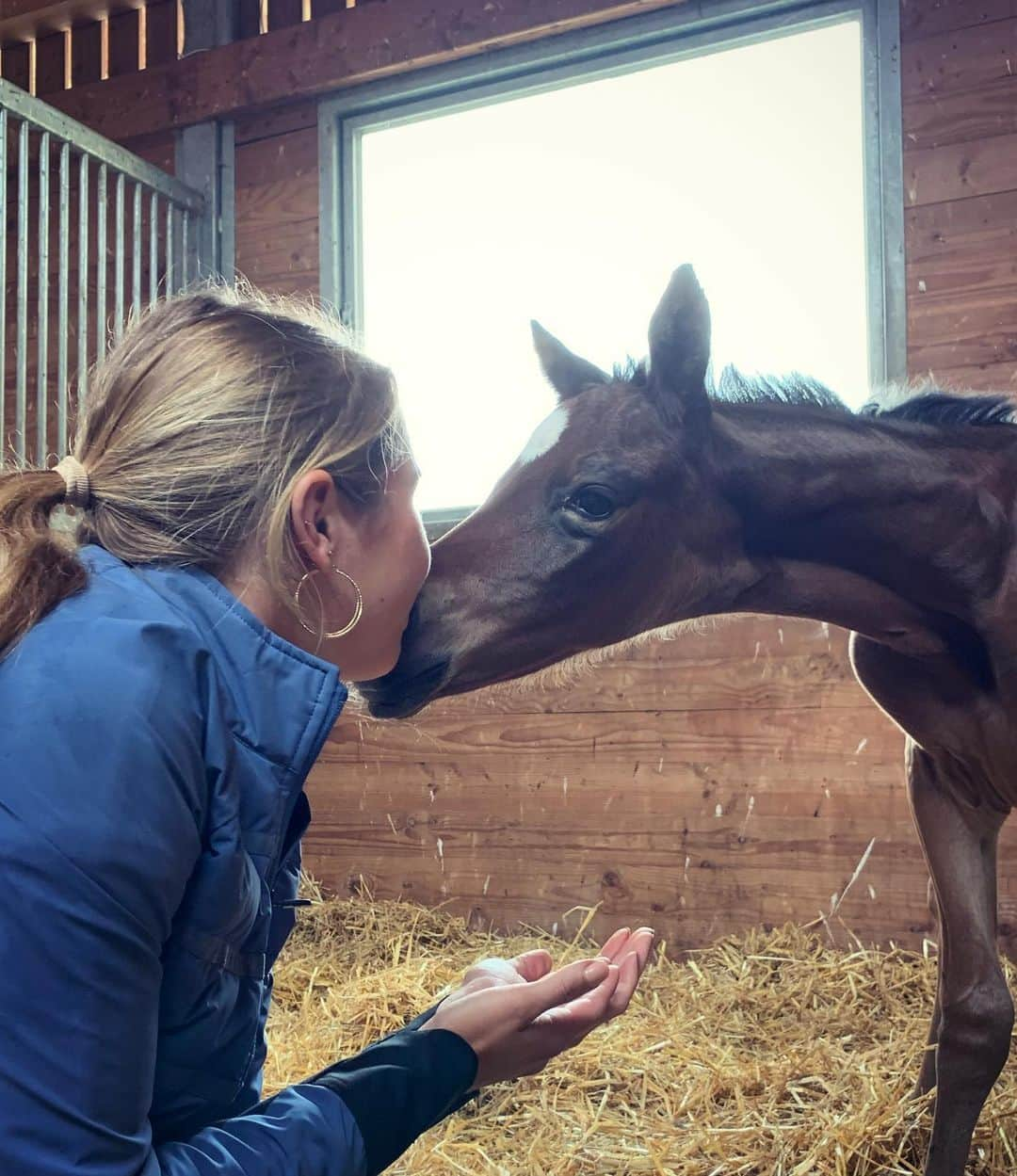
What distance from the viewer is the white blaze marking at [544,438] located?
6.02 feet

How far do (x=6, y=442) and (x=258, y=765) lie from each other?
354 cm

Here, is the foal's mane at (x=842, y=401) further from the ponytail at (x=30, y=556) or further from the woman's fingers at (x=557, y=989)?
the ponytail at (x=30, y=556)

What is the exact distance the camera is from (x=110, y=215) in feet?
13.6

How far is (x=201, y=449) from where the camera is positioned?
3.23 feet

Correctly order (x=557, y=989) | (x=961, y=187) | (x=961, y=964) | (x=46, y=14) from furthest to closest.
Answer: (x=46, y=14)
(x=961, y=187)
(x=961, y=964)
(x=557, y=989)

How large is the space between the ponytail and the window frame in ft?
5.22

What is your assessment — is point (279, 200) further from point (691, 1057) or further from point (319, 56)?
point (691, 1057)

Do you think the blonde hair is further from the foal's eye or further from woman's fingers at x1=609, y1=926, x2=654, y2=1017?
the foal's eye

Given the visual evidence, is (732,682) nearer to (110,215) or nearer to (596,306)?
(596,306)

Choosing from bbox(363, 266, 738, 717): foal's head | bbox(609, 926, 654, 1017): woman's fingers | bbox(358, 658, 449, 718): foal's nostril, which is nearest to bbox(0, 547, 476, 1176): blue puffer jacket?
bbox(609, 926, 654, 1017): woman's fingers

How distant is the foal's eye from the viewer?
1.79 meters

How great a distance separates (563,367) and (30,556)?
50.3 inches

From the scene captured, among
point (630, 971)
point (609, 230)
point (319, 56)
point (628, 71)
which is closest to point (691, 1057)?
point (630, 971)

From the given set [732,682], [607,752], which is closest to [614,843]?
[607,752]
